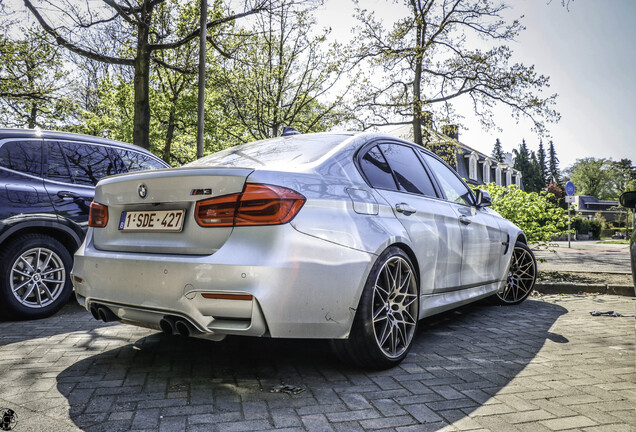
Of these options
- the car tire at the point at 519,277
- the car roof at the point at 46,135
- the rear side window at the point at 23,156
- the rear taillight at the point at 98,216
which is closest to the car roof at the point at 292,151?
the rear taillight at the point at 98,216

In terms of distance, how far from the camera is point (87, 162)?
5410mm

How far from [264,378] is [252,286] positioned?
826 mm

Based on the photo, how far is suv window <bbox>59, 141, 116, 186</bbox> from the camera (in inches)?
206

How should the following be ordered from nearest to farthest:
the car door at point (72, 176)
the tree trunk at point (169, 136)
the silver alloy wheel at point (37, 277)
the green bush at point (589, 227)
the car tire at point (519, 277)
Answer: the silver alloy wheel at point (37, 277) < the car door at point (72, 176) < the car tire at point (519, 277) < the tree trunk at point (169, 136) < the green bush at point (589, 227)

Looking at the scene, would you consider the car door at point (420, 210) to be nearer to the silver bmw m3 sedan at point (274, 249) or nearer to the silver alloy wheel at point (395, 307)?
the silver bmw m3 sedan at point (274, 249)

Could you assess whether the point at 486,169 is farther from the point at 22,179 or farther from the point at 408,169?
the point at 22,179

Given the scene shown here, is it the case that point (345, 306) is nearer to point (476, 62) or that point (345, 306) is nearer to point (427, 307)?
point (427, 307)

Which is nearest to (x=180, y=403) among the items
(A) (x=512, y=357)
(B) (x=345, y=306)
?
(B) (x=345, y=306)

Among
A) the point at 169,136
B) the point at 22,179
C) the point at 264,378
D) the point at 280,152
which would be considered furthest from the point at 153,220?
the point at 169,136

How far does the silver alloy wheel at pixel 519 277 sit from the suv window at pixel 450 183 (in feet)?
Result: 4.73

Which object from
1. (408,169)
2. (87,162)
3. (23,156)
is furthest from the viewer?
(87,162)

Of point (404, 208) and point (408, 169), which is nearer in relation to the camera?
point (404, 208)

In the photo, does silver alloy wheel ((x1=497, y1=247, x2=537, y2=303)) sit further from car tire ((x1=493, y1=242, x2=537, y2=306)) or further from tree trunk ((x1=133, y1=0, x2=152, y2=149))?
tree trunk ((x1=133, y1=0, x2=152, y2=149))

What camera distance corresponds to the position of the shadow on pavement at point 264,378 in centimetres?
244
